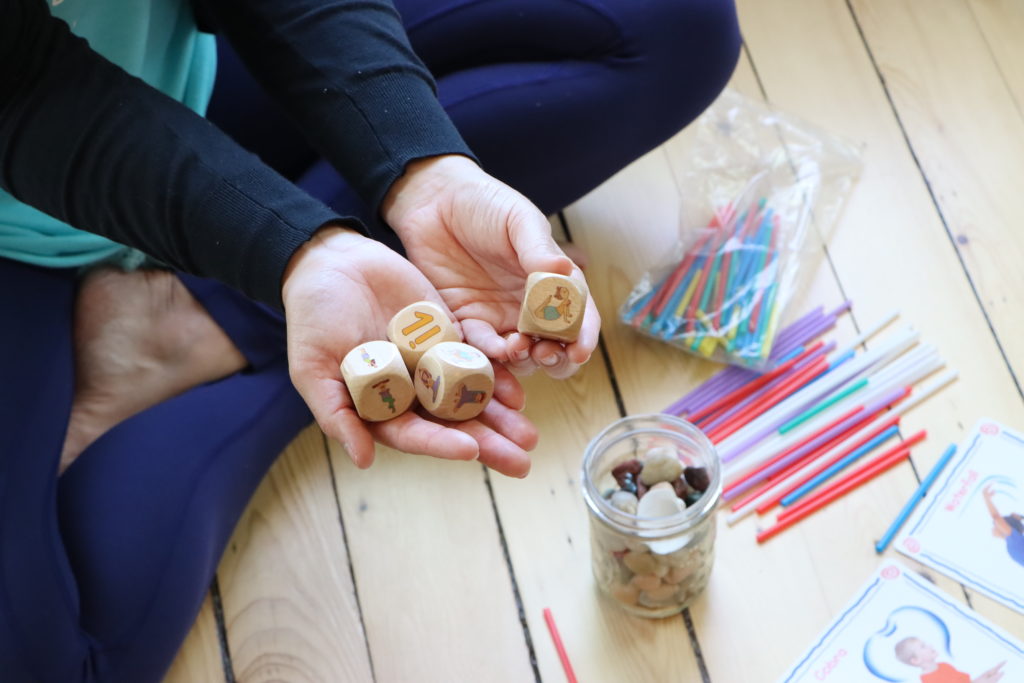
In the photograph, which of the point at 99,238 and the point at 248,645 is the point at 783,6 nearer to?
the point at 99,238

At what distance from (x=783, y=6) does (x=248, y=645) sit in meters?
1.26

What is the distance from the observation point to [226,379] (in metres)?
1.29

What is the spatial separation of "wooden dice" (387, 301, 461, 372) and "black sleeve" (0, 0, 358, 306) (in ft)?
0.36

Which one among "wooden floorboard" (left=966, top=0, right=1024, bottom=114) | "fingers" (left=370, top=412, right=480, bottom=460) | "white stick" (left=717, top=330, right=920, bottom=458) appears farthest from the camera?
"wooden floorboard" (left=966, top=0, right=1024, bottom=114)

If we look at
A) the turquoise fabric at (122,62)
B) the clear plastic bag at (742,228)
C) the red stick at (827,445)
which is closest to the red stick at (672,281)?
the clear plastic bag at (742,228)

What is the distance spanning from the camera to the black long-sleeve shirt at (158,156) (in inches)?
39.0

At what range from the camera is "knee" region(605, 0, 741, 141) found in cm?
129

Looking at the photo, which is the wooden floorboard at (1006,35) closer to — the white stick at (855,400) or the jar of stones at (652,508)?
the white stick at (855,400)

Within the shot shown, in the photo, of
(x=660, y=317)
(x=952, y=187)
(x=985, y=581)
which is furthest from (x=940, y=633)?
(x=952, y=187)

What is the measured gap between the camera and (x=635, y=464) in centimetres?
117

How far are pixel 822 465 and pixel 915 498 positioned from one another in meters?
0.11

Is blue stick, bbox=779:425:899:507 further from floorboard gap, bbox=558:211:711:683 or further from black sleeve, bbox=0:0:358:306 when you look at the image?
black sleeve, bbox=0:0:358:306

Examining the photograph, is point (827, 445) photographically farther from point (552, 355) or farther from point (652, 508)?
point (552, 355)

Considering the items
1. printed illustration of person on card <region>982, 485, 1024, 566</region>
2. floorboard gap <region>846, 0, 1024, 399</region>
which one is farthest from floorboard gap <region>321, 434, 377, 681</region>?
floorboard gap <region>846, 0, 1024, 399</region>
